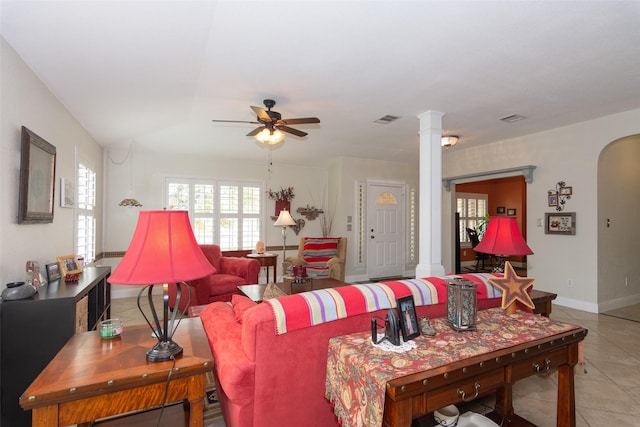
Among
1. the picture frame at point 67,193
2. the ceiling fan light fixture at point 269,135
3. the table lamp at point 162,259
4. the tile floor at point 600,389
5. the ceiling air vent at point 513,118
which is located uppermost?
the ceiling air vent at point 513,118

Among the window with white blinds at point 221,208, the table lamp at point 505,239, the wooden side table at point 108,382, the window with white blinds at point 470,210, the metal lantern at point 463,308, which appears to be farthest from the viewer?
the window with white blinds at point 470,210

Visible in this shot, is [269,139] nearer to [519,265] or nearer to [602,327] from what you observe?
[602,327]

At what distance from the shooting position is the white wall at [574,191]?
4387 mm

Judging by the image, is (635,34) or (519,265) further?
(519,265)

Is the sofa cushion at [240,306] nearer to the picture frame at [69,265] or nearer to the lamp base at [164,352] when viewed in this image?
the lamp base at [164,352]

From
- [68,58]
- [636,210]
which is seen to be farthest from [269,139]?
[636,210]

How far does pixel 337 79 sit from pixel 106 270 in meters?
2.93

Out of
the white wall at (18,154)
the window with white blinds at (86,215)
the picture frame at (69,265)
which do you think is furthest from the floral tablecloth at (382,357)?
the window with white blinds at (86,215)

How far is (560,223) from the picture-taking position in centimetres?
474

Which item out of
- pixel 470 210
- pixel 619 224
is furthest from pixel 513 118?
pixel 470 210

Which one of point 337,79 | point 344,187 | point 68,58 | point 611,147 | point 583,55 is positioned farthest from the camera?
point 344,187

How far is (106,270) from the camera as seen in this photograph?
10.5 ft

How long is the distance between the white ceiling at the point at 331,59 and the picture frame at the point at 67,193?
77cm

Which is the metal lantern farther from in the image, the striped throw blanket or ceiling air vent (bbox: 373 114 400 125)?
ceiling air vent (bbox: 373 114 400 125)
